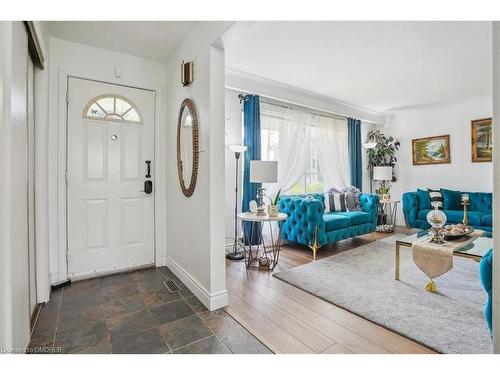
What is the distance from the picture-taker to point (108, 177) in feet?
8.91

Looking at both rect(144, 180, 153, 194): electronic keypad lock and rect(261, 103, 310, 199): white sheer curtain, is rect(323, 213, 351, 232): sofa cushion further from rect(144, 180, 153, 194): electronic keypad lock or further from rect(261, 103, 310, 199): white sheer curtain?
rect(144, 180, 153, 194): electronic keypad lock

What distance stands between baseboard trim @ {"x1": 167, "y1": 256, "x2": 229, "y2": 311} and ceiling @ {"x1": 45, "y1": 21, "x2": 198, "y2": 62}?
7.40ft

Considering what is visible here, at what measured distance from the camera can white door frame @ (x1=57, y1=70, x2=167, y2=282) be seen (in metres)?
2.47

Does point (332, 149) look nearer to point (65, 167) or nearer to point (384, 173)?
point (384, 173)

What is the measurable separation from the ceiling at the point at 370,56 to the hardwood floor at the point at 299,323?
2.07 m

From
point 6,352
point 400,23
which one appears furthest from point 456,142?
point 6,352

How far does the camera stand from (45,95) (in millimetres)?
2145

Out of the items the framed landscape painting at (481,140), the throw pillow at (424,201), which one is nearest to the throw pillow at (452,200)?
the throw pillow at (424,201)

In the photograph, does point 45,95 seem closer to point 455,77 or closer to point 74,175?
point 74,175

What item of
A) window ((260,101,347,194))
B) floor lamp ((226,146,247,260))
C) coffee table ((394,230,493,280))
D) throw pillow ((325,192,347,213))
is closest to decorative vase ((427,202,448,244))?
coffee table ((394,230,493,280))

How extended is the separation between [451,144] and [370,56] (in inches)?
124

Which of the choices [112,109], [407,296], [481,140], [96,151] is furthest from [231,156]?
[481,140]

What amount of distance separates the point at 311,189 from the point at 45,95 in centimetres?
400
